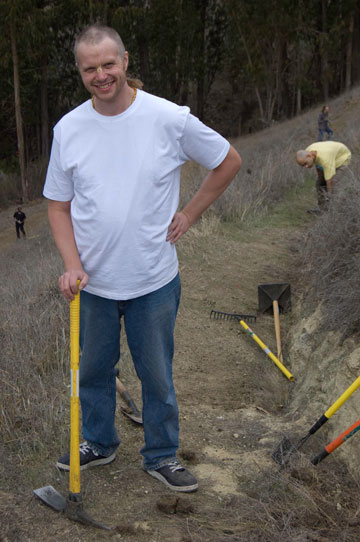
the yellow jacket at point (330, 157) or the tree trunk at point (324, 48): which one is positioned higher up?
the tree trunk at point (324, 48)

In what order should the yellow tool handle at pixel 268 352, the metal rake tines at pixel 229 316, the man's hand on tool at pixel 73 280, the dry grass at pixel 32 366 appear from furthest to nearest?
1. the metal rake tines at pixel 229 316
2. the yellow tool handle at pixel 268 352
3. the dry grass at pixel 32 366
4. the man's hand on tool at pixel 73 280

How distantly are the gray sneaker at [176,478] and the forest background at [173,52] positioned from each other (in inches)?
851

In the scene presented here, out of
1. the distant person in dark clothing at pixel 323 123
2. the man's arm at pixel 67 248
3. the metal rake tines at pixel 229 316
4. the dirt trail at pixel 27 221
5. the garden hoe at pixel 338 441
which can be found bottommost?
the dirt trail at pixel 27 221

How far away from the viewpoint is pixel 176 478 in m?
3.00

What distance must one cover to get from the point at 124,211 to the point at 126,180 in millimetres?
124

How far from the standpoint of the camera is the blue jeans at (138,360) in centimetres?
276

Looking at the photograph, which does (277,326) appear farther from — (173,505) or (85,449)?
(173,505)

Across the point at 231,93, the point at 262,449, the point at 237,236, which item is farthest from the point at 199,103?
the point at 262,449

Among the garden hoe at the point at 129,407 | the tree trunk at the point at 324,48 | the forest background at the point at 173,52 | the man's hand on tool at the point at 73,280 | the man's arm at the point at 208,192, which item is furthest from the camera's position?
the tree trunk at the point at 324,48

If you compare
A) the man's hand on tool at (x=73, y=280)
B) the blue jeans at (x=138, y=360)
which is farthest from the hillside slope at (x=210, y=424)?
the man's hand on tool at (x=73, y=280)

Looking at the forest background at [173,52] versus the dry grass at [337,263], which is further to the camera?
the forest background at [173,52]

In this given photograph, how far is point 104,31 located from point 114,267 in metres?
0.94

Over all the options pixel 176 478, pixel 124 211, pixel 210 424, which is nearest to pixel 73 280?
pixel 124 211

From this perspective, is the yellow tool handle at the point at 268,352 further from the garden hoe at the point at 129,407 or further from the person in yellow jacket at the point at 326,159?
the person in yellow jacket at the point at 326,159
